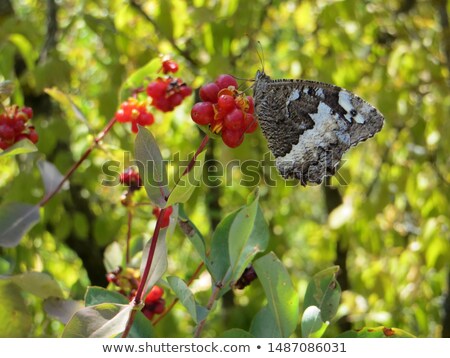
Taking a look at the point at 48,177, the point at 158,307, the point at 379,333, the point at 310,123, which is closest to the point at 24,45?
the point at 48,177

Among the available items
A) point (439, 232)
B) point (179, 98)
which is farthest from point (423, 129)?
point (179, 98)

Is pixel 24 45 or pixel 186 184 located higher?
pixel 186 184

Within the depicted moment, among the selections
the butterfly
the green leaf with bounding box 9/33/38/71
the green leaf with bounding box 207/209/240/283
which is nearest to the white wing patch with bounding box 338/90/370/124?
the butterfly

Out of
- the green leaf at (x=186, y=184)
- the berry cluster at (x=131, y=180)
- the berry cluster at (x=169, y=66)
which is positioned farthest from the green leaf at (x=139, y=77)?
the green leaf at (x=186, y=184)

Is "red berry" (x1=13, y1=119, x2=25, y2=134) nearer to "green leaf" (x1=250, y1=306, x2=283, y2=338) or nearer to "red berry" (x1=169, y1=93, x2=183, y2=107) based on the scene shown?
"red berry" (x1=169, y1=93, x2=183, y2=107)

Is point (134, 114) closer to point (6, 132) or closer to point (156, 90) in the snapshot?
point (156, 90)

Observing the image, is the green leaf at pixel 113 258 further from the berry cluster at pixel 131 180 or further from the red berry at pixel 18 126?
the red berry at pixel 18 126
